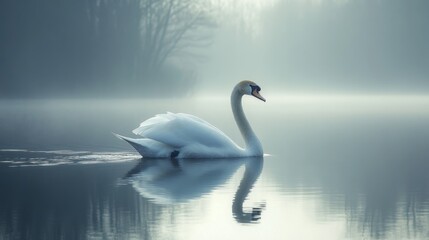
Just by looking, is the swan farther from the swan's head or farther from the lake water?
the swan's head

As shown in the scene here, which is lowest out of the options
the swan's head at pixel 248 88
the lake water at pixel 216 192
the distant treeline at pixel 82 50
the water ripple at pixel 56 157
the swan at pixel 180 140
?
the lake water at pixel 216 192

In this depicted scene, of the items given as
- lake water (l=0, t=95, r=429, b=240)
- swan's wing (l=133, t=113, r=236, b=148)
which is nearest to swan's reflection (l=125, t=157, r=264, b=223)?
lake water (l=0, t=95, r=429, b=240)

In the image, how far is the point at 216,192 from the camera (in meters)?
9.82

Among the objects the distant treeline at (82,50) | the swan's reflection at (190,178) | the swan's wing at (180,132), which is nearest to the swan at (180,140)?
the swan's wing at (180,132)

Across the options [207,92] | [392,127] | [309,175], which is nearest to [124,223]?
[309,175]

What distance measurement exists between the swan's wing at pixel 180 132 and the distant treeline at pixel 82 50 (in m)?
33.0

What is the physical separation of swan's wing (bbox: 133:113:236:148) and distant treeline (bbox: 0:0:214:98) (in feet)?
108

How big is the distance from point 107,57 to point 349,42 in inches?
2191

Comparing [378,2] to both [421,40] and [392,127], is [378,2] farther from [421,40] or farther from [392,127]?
[392,127]

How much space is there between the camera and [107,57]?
50469mm

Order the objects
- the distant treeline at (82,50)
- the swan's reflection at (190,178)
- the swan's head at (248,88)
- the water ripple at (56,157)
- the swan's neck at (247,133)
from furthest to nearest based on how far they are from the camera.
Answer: the distant treeline at (82,50) < the swan's head at (248,88) < the swan's neck at (247,133) < the water ripple at (56,157) < the swan's reflection at (190,178)

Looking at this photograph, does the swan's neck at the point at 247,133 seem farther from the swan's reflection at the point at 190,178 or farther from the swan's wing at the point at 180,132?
the swan's wing at the point at 180,132

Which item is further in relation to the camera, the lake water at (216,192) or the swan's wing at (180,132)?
the swan's wing at (180,132)

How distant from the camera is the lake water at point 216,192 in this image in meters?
7.57
